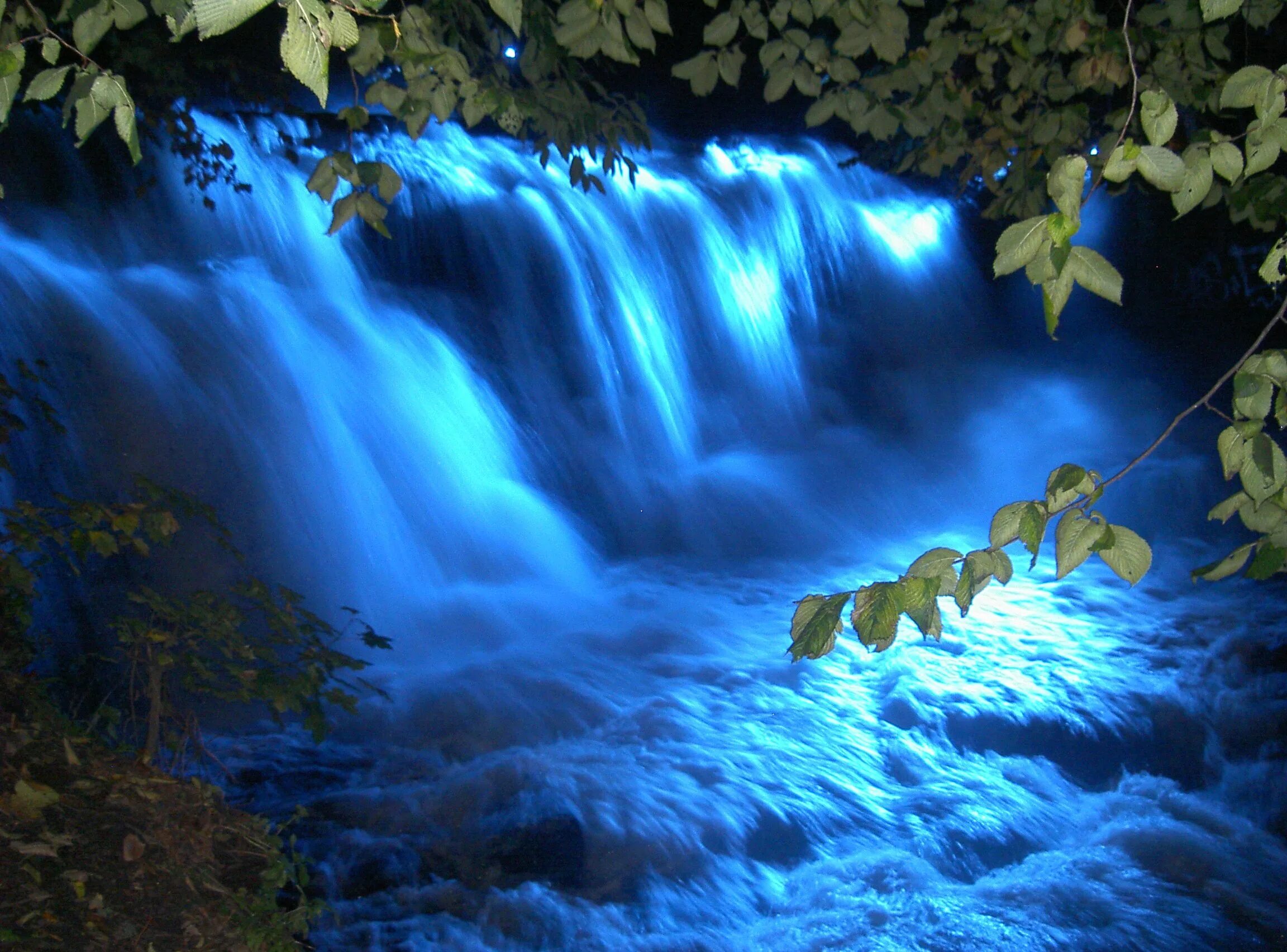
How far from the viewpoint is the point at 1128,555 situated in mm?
1350

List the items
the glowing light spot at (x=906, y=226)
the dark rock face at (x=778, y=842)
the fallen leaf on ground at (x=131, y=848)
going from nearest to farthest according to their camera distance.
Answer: the fallen leaf on ground at (x=131, y=848) < the dark rock face at (x=778, y=842) < the glowing light spot at (x=906, y=226)

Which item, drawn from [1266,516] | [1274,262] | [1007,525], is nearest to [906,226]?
[1274,262]

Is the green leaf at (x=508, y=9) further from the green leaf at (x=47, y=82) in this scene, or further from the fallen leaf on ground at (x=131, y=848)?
the fallen leaf on ground at (x=131, y=848)

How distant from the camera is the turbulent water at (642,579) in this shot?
11.8ft

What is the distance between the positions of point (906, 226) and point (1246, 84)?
12.8 m

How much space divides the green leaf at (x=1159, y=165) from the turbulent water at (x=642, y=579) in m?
2.90

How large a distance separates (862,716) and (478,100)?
4.10m

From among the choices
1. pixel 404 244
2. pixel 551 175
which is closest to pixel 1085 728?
pixel 404 244

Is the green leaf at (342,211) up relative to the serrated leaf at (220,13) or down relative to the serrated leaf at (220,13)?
up

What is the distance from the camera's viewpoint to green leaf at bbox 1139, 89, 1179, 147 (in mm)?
1222

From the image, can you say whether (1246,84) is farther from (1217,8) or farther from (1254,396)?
(1254,396)

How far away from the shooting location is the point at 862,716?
524 cm

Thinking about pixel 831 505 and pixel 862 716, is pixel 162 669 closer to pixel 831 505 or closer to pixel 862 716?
pixel 862 716

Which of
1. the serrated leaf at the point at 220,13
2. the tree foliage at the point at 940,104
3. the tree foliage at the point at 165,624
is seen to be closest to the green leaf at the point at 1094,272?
the tree foliage at the point at 940,104
